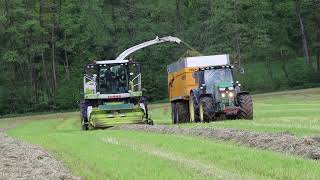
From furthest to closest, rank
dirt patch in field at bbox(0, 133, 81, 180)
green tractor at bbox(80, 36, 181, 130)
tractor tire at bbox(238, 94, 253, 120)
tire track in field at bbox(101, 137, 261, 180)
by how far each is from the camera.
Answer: green tractor at bbox(80, 36, 181, 130)
tractor tire at bbox(238, 94, 253, 120)
dirt patch in field at bbox(0, 133, 81, 180)
tire track in field at bbox(101, 137, 261, 180)

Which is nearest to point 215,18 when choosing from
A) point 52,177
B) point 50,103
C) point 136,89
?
point 50,103

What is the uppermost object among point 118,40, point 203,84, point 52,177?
point 118,40

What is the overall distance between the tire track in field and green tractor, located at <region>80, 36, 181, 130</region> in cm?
952

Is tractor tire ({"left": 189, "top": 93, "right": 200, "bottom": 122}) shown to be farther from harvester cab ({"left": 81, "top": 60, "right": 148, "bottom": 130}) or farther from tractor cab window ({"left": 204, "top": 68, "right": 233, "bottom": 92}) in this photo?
harvester cab ({"left": 81, "top": 60, "right": 148, "bottom": 130})

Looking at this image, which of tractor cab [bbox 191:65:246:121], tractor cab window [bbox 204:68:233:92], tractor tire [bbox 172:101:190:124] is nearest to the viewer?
tractor cab [bbox 191:65:246:121]

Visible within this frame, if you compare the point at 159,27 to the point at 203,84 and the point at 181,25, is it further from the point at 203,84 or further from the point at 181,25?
the point at 203,84

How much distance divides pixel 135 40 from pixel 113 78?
106 feet

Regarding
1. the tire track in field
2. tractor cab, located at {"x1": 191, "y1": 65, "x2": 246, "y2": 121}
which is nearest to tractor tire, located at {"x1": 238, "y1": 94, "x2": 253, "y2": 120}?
tractor cab, located at {"x1": 191, "y1": 65, "x2": 246, "y2": 121}

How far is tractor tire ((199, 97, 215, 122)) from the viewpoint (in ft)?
78.1

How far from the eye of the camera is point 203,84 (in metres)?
25.0

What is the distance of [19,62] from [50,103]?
17.5 ft

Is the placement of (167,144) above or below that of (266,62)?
below

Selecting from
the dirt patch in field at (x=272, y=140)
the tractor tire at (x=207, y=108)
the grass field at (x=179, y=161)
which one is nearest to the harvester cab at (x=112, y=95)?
the tractor tire at (x=207, y=108)

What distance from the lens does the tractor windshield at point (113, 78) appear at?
29.1 metres
